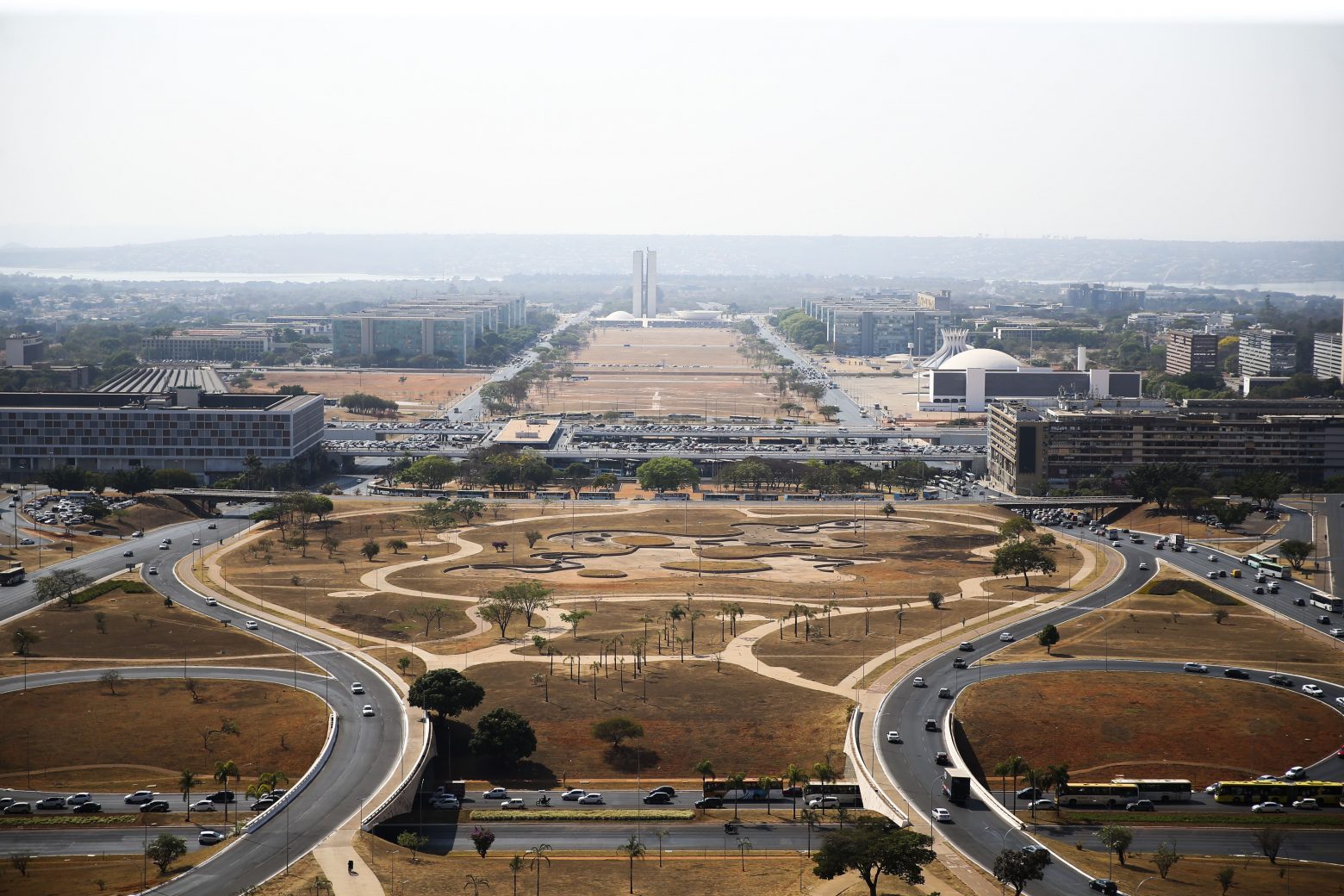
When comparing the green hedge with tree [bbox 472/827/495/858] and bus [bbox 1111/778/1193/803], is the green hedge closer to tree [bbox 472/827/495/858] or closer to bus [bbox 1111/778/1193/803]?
tree [bbox 472/827/495/858]

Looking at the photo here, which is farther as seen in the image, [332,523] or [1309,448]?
[1309,448]

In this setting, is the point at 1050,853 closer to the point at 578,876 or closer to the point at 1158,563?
the point at 578,876

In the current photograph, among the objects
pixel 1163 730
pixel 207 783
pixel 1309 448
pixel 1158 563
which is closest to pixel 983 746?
pixel 1163 730

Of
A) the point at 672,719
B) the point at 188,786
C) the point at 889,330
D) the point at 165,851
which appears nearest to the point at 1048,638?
the point at 672,719

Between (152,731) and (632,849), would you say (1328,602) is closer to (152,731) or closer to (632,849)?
(632,849)

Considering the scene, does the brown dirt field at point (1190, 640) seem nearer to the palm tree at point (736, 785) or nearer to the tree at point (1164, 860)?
the palm tree at point (736, 785)

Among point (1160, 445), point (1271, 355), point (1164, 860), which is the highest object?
point (1271, 355)
